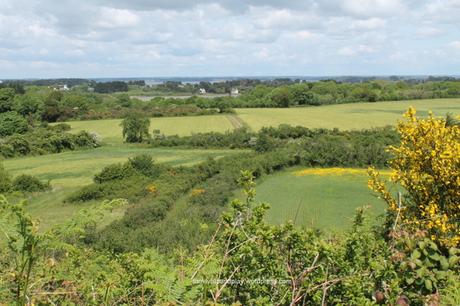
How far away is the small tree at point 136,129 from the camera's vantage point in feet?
225

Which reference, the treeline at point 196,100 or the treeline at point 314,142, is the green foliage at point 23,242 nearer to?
the treeline at point 314,142

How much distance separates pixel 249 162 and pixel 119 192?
13.8m

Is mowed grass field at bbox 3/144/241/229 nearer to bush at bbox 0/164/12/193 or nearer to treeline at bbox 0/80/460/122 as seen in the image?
bush at bbox 0/164/12/193

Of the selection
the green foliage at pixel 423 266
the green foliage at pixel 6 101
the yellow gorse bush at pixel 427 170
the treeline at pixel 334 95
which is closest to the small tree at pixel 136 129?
the green foliage at pixel 6 101

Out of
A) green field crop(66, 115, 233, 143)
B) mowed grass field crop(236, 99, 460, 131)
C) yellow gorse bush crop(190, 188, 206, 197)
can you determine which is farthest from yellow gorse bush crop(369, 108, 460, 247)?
mowed grass field crop(236, 99, 460, 131)

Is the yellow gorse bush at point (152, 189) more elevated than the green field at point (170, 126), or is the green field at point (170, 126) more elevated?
the green field at point (170, 126)

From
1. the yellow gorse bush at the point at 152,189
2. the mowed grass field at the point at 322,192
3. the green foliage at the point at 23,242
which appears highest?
the green foliage at the point at 23,242

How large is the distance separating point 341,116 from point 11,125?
198 feet

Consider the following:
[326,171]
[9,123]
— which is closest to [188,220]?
[326,171]

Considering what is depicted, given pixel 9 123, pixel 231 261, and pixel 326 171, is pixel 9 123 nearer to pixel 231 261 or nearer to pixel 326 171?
pixel 326 171

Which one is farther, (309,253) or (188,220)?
(188,220)

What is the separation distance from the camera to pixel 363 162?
165 ft

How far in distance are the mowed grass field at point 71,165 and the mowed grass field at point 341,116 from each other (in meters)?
18.6

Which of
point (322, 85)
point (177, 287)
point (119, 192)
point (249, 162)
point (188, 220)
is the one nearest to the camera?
→ point (177, 287)
